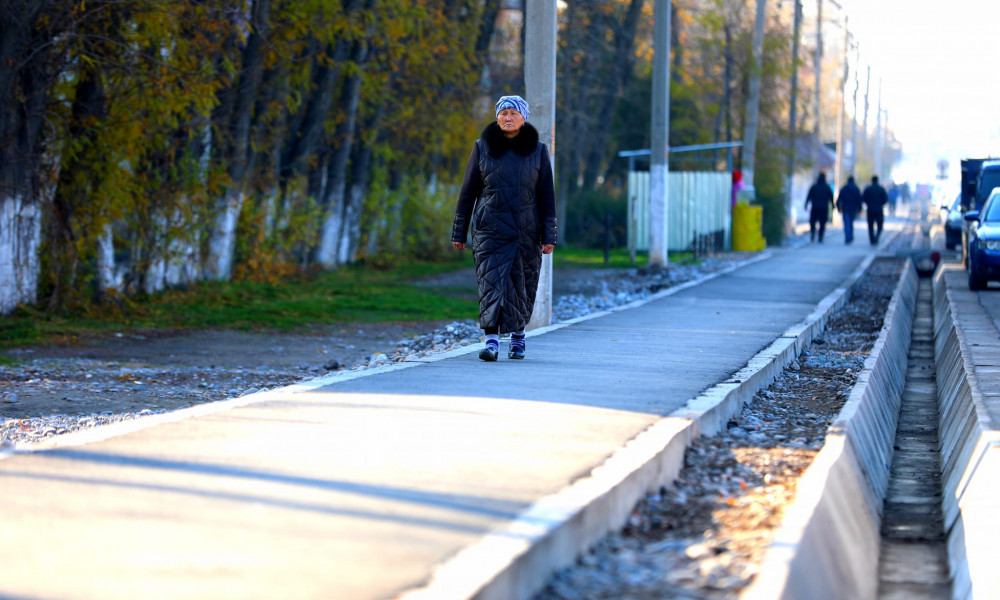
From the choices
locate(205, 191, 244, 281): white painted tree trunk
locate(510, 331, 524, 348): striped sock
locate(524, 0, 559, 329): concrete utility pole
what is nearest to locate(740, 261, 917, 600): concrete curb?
locate(510, 331, 524, 348): striped sock

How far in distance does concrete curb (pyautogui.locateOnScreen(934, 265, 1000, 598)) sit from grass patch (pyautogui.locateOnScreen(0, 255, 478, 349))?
7398 mm

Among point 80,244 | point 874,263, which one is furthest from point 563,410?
point 874,263

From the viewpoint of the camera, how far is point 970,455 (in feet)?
25.1

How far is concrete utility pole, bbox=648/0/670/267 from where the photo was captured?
897 inches

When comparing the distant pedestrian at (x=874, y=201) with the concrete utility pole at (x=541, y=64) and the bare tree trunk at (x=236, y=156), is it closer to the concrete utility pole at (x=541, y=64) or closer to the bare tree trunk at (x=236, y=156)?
the bare tree trunk at (x=236, y=156)

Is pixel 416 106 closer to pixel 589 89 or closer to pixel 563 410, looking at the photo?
pixel 589 89

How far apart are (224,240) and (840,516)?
15804 mm

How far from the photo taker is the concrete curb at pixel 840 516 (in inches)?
181

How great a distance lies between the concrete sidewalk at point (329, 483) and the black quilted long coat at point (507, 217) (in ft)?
1.70

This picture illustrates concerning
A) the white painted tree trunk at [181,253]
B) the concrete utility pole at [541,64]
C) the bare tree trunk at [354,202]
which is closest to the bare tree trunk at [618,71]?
the bare tree trunk at [354,202]

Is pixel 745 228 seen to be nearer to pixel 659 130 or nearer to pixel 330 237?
pixel 659 130

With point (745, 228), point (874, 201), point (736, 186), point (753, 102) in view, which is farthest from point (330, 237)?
point (874, 201)

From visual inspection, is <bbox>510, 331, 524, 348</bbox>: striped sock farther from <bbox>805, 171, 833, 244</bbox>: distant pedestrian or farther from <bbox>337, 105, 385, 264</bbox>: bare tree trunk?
<bbox>805, 171, 833, 244</bbox>: distant pedestrian

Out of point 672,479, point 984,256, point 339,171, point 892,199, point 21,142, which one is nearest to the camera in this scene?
point 672,479
